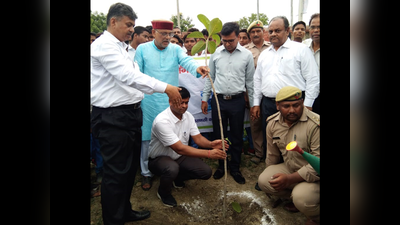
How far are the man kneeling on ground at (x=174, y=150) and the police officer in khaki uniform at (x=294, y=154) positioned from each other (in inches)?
20.9

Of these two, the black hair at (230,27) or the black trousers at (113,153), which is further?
the black hair at (230,27)

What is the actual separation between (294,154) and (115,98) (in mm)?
1716

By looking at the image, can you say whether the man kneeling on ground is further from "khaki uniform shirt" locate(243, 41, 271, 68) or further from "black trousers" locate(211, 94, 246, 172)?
"khaki uniform shirt" locate(243, 41, 271, 68)

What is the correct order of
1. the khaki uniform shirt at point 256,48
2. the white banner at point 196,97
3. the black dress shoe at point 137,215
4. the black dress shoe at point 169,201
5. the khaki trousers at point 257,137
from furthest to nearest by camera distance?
the khaki uniform shirt at point 256,48 < the white banner at point 196,97 < the khaki trousers at point 257,137 < the black dress shoe at point 169,201 < the black dress shoe at point 137,215

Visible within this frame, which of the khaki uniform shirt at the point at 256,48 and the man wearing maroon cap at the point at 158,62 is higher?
the khaki uniform shirt at the point at 256,48

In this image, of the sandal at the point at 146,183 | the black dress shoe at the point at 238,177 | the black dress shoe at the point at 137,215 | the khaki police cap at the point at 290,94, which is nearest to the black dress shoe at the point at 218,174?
the black dress shoe at the point at 238,177

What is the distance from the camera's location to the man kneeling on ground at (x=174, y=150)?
8.75 feet

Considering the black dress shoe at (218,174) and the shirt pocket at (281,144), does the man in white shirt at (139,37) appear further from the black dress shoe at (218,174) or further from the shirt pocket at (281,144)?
the shirt pocket at (281,144)

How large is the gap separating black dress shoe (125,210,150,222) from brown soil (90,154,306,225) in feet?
0.13

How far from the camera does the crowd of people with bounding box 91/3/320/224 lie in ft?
7.14


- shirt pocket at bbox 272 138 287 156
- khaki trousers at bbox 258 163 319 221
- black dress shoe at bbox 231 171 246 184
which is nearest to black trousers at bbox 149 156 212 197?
black dress shoe at bbox 231 171 246 184

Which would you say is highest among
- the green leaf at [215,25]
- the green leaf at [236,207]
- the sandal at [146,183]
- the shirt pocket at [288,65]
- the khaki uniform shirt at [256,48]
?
the khaki uniform shirt at [256,48]
